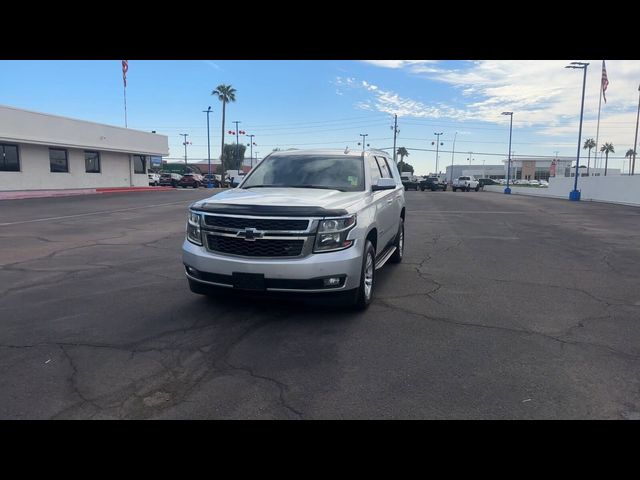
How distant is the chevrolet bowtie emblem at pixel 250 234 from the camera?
15.9ft

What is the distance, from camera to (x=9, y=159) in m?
28.4

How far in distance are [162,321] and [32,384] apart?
1.62 m

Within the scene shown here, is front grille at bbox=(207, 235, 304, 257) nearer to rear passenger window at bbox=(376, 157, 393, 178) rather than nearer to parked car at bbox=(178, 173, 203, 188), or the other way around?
rear passenger window at bbox=(376, 157, 393, 178)

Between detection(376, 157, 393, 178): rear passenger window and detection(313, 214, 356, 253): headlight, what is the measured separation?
110 inches

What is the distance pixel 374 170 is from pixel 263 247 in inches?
108

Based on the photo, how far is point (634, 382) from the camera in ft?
12.4

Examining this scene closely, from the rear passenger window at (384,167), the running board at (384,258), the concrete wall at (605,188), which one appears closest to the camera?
the running board at (384,258)

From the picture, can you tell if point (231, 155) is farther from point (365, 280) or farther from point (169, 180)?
point (365, 280)

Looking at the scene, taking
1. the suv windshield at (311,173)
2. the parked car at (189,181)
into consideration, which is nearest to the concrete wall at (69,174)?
the parked car at (189,181)

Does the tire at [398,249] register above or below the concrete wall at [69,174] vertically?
below

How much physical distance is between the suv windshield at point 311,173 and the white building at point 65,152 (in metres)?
26.9

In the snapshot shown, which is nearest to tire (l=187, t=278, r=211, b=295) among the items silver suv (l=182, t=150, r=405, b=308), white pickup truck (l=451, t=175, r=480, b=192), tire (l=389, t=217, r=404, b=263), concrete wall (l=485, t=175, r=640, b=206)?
silver suv (l=182, t=150, r=405, b=308)

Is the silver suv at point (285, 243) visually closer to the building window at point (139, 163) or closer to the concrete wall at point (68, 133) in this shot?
the concrete wall at point (68, 133)

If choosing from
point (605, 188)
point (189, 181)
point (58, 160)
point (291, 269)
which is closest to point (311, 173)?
point (291, 269)
